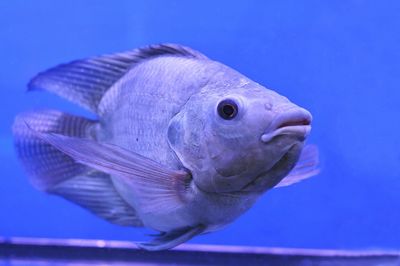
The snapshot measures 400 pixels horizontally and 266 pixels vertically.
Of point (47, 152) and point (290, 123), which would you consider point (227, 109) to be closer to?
point (290, 123)

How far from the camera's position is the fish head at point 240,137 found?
4.99 feet

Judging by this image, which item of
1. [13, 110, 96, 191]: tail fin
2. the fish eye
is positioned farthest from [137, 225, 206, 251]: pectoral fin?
[13, 110, 96, 191]: tail fin

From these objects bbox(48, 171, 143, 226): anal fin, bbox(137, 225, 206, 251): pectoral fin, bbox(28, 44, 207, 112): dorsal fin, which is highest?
bbox(28, 44, 207, 112): dorsal fin

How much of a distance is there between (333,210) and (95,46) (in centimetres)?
194

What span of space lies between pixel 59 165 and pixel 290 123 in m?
1.44

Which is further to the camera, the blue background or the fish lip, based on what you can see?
the blue background

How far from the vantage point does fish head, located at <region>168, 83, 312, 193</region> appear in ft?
4.99

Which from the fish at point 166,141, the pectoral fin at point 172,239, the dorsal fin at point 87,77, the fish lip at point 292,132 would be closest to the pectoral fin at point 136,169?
the fish at point 166,141

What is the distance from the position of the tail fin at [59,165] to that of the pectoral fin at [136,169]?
64 cm

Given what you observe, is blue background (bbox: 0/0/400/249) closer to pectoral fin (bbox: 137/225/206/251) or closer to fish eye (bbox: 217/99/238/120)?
pectoral fin (bbox: 137/225/206/251)

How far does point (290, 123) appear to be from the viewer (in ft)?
4.93

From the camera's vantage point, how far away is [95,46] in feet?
10.8

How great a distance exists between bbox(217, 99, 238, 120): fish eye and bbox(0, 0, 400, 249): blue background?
1540mm

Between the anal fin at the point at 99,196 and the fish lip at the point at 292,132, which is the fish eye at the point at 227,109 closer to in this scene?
the fish lip at the point at 292,132
